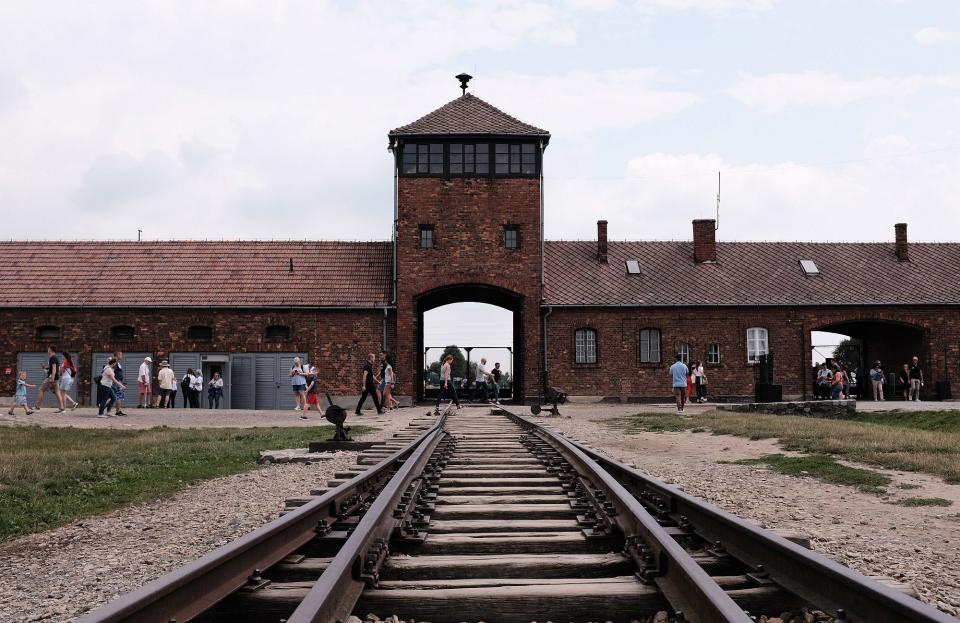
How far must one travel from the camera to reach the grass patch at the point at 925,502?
7.02 m

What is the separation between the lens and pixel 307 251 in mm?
32406

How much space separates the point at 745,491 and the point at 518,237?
22753mm

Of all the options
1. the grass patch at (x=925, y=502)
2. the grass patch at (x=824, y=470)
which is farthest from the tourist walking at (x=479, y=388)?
the grass patch at (x=925, y=502)

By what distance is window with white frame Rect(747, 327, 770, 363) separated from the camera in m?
31.2

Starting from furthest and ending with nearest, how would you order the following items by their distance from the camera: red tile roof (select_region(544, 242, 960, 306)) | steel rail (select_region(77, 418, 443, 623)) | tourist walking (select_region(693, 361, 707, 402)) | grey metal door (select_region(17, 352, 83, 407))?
red tile roof (select_region(544, 242, 960, 306)), grey metal door (select_region(17, 352, 83, 407)), tourist walking (select_region(693, 361, 707, 402)), steel rail (select_region(77, 418, 443, 623))

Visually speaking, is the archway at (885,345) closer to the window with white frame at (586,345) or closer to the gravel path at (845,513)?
the window with white frame at (586,345)

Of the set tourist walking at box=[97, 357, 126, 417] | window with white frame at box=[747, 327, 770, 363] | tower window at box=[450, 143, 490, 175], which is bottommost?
tourist walking at box=[97, 357, 126, 417]

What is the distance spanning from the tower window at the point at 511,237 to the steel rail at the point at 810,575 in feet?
82.5

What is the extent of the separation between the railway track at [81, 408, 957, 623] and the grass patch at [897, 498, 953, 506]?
8.44 feet

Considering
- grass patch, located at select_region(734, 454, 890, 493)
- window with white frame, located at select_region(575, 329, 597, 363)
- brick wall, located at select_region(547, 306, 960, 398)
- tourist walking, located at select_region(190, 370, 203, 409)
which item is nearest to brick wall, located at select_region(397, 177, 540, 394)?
brick wall, located at select_region(547, 306, 960, 398)

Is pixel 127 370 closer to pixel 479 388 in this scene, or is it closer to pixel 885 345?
pixel 479 388

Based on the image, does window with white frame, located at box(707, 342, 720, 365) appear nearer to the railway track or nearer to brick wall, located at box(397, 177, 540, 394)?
brick wall, located at box(397, 177, 540, 394)

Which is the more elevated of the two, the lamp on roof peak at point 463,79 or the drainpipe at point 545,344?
the lamp on roof peak at point 463,79

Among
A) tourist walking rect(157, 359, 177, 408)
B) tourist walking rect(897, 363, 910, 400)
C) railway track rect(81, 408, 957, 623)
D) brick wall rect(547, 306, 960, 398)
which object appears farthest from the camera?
brick wall rect(547, 306, 960, 398)
